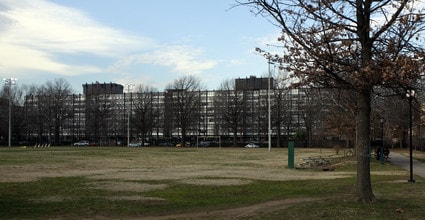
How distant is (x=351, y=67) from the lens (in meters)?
11.3

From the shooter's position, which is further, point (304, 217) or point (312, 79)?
point (312, 79)

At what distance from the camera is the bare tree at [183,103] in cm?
11672

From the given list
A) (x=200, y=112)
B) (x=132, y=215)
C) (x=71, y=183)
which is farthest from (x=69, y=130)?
(x=132, y=215)

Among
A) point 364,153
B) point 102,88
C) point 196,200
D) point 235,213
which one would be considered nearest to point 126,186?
point 196,200

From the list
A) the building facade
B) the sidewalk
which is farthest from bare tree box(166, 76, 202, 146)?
the sidewalk

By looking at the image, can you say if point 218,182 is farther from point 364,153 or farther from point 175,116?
point 175,116

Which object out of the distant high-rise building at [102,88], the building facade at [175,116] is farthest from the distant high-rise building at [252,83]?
the distant high-rise building at [102,88]

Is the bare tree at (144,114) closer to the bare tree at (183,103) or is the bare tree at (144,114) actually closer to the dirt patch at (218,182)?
the bare tree at (183,103)

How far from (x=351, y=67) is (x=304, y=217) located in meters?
3.79

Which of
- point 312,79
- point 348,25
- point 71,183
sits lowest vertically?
point 71,183

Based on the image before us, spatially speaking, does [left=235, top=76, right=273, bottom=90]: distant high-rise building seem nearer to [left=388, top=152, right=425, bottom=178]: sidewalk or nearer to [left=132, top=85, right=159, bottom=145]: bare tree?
[left=132, top=85, right=159, bottom=145]: bare tree

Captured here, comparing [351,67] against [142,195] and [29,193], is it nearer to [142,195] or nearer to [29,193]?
[142,195]

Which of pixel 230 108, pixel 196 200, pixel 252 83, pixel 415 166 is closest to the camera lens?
pixel 196 200

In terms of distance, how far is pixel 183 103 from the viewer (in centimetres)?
11725
